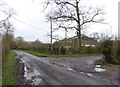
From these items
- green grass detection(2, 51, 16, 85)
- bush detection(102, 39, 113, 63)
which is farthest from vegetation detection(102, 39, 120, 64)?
green grass detection(2, 51, 16, 85)

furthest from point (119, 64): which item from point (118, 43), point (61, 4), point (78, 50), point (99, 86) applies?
point (61, 4)

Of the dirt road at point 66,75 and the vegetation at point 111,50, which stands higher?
the vegetation at point 111,50

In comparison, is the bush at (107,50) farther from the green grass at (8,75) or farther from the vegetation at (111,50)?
the green grass at (8,75)

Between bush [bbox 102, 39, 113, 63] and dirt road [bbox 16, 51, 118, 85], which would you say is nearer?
dirt road [bbox 16, 51, 118, 85]

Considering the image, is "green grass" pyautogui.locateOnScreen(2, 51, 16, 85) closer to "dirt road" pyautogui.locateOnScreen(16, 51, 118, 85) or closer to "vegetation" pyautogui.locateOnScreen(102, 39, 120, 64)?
"dirt road" pyautogui.locateOnScreen(16, 51, 118, 85)

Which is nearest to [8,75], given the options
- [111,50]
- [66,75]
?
[66,75]

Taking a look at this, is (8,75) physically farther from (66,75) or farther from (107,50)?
(107,50)

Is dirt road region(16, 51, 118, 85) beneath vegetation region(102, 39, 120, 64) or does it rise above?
beneath

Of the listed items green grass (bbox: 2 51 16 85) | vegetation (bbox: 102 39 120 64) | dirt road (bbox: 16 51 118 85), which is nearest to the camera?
dirt road (bbox: 16 51 118 85)

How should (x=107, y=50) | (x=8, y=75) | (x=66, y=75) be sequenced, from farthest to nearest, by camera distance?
1. (x=107, y=50)
2. (x=8, y=75)
3. (x=66, y=75)

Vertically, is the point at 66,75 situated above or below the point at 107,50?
below

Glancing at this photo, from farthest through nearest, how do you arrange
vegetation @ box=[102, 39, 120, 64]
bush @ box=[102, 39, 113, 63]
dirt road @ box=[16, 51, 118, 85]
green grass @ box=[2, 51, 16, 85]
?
1. bush @ box=[102, 39, 113, 63]
2. vegetation @ box=[102, 39, 120, 64]
3. green grass @ box=[2, 51, 16, 85]
4. dirt road @ box=[16, 51, 118, 85]

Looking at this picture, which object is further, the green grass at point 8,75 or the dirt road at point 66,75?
the green grass at point 8,75

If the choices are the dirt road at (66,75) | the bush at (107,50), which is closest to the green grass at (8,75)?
the dirt road at (66,75)
